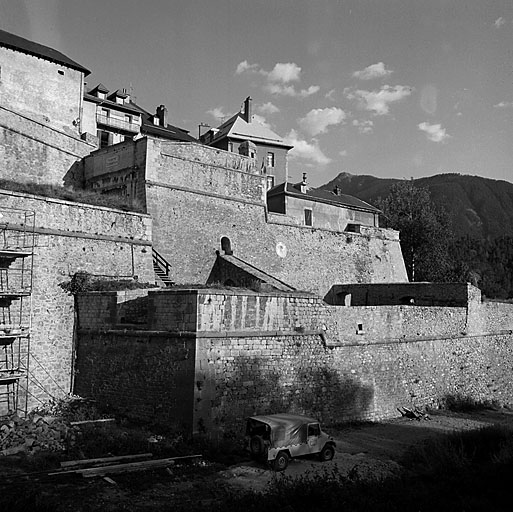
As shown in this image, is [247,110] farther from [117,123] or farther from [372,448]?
[372,448]

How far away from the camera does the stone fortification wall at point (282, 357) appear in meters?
13.3

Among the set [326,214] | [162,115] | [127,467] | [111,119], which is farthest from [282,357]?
[162,115]

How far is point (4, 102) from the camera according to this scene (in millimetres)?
26250

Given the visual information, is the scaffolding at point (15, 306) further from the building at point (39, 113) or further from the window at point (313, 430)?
the window at point (313, 430)

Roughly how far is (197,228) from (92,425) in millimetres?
9510

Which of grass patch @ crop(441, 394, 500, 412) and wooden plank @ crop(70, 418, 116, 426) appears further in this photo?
grass patch @ crop(441, 394, 500, 412)

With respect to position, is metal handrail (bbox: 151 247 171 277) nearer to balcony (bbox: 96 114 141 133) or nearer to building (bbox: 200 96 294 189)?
balcony (bbox: 96 114 141 133)

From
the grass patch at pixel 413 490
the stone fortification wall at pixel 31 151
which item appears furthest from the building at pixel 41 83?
the grass patch at pixel 413 490

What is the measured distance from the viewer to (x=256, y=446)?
38.7ft

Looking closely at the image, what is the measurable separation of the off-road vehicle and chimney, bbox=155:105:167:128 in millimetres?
32598

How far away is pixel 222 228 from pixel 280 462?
11.9m

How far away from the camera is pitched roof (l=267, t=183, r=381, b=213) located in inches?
1341

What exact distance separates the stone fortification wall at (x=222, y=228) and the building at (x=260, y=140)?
16.5 meters

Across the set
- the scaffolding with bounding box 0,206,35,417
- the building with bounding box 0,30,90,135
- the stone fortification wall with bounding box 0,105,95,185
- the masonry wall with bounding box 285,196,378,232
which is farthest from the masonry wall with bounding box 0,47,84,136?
the masonry wall with bounding box 285,196,378,232
